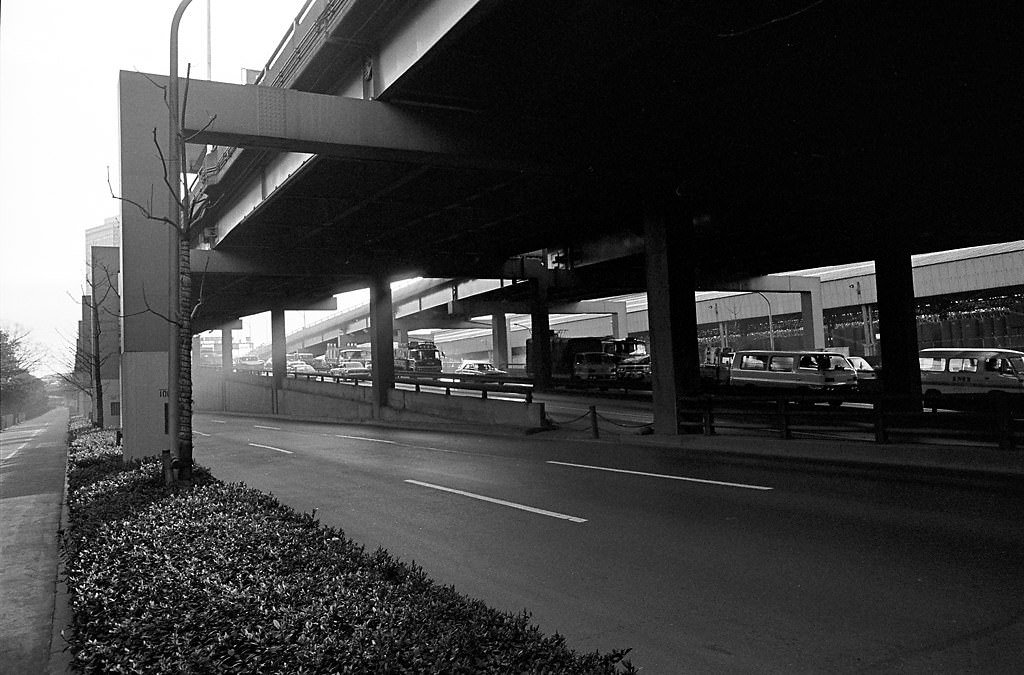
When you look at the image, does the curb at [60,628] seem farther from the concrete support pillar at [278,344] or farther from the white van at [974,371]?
the concrete support pillar at [278,344]

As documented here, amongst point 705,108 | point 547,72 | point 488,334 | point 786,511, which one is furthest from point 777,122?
point 488,334

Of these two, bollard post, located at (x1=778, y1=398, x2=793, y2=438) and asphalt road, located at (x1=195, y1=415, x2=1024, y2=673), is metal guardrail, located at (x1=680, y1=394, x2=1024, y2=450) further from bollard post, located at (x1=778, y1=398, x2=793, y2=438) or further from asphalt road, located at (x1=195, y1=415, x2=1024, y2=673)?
asphalt road, located at (x1=195, y1=415, x2=1024, y2=673)

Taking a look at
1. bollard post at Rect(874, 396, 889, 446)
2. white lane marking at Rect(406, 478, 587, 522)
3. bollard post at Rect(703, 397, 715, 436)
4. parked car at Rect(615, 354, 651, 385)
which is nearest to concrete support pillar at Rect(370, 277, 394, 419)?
parked car at Rect(615, 354, 651, 385)

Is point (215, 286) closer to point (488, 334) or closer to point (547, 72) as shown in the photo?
point (547, 72)

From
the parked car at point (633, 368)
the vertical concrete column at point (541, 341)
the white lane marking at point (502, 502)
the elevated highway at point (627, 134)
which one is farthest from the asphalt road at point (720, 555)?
the parked car at point (633, 368)

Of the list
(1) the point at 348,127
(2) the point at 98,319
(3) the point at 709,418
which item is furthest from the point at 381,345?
(1) the point at 348,127

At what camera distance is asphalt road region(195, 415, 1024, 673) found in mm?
5387

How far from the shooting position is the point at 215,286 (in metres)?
41.3

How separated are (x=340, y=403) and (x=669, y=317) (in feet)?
82.6

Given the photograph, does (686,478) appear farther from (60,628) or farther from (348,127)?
(60,628)

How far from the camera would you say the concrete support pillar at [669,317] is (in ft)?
67.9

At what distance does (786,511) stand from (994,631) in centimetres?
446

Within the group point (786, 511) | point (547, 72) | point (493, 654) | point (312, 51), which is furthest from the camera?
point (312, 51)

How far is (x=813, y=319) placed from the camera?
163 ft
